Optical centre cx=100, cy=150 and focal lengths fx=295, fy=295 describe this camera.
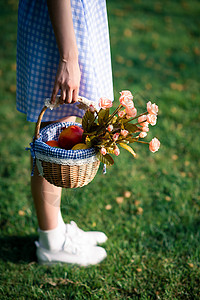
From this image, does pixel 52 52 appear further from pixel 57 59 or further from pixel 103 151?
pixel 103 151

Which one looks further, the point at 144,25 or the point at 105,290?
the point at 144,25

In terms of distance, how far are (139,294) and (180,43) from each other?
4598 mm

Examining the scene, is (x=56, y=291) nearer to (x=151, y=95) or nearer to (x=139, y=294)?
(x=139, y=294)

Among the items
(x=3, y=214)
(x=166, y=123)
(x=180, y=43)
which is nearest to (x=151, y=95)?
(x=166, y=123)

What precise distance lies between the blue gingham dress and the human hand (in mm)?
154

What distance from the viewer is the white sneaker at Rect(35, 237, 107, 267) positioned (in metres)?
1.85

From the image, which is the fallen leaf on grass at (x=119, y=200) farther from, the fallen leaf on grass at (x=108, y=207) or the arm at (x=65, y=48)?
the arm at (x=65, y=48)

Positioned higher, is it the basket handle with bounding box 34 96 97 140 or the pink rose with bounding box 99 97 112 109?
the pink rose with bounding box 99 97 112 109

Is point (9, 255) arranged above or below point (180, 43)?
below

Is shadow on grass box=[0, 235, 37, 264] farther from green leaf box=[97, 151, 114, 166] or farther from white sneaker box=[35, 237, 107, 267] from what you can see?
green leaf box=[97, 151, 114, 166]

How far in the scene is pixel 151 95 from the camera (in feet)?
12.3

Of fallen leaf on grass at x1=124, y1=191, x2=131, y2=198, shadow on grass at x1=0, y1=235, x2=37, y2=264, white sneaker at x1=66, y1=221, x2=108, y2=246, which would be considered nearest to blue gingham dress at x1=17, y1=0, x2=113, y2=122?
white sneaker at x1=66, y1=221, x2=108, y2=246

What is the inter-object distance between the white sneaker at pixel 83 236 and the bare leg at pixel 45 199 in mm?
214

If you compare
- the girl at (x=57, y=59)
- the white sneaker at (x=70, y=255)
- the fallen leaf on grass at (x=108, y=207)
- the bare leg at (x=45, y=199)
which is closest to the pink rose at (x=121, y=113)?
the girl at (x=57, y=59)
